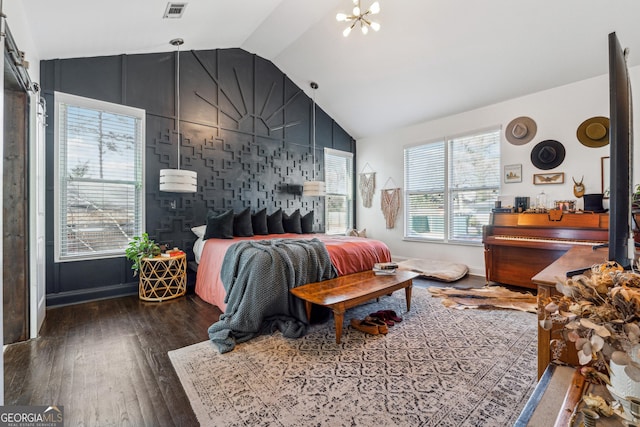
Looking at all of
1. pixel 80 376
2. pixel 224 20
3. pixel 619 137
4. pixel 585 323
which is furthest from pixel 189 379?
pixel 224 20

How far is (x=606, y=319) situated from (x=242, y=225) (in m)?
4.05

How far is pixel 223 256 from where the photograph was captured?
3262 millimetres

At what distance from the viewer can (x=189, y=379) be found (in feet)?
6.25

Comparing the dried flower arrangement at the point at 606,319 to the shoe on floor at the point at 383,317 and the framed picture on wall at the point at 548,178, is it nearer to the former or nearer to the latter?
the shoe on floor at the point at 383,317

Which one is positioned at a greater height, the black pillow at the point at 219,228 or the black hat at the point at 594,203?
the black hat at the point at 594,203

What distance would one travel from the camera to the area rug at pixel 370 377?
159 centimetres

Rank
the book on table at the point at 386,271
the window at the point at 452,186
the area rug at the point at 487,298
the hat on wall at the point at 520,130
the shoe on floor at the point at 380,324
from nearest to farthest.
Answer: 1. the shoe on floor at the point at 380,324
2. the book on table at the point at 386,271
3. the area rug at the point at 487,298
4. the hat on wall at the point at 520,130
5. the window at the point at 452,186

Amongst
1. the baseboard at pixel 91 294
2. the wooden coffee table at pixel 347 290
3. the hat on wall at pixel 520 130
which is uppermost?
the hat on wall at pixel 520 130

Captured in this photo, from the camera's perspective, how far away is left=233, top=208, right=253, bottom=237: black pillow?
4281 millimetres

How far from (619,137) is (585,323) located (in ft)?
2.72

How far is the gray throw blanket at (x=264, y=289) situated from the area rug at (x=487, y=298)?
171cm

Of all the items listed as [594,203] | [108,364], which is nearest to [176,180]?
[108,364]

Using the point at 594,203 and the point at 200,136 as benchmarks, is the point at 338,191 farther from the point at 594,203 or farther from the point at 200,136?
the point at 594,203

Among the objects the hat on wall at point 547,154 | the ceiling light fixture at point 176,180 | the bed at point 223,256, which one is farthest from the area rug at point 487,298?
the ceiling light fixture at point 176,180
